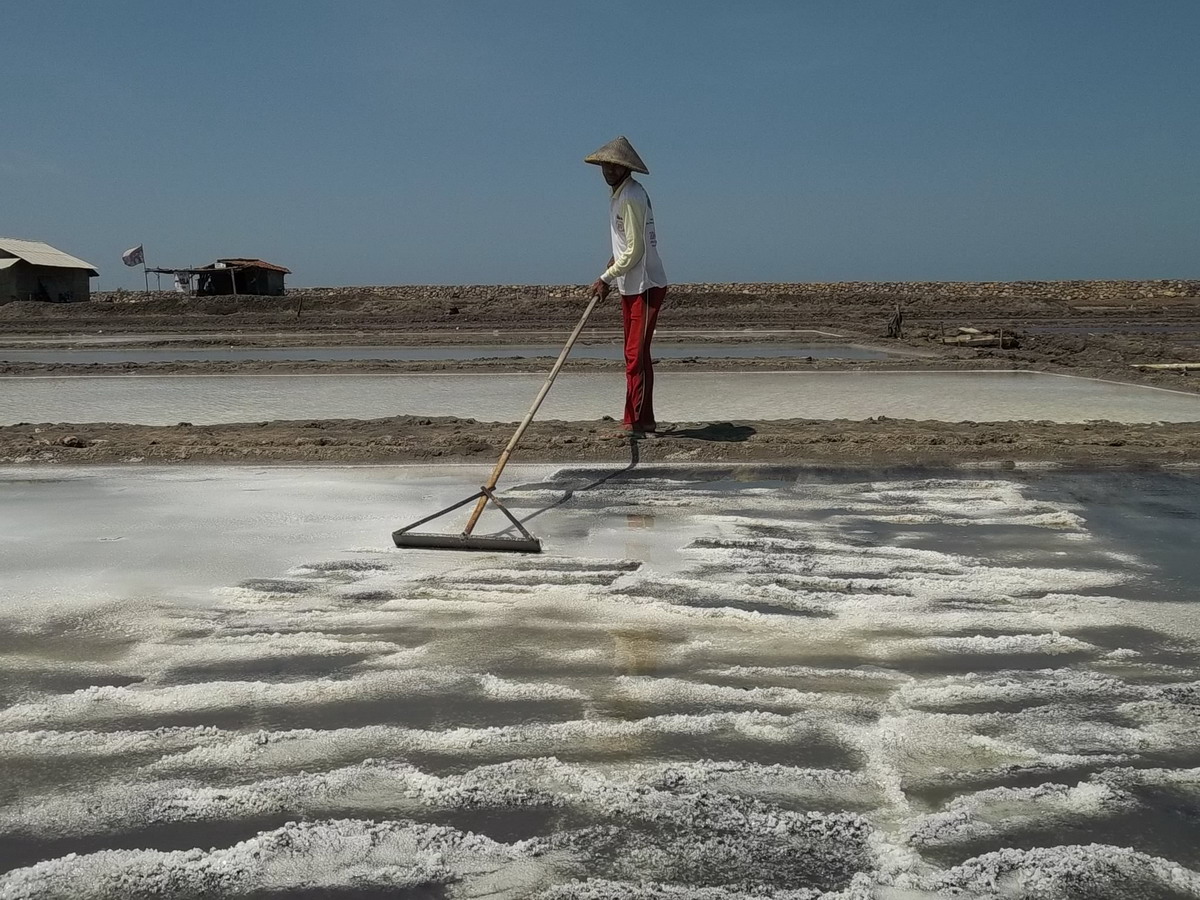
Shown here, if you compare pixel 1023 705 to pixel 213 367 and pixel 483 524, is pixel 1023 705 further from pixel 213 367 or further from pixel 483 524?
pixel 213 367

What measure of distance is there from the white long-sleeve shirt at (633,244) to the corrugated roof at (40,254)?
36.8 m

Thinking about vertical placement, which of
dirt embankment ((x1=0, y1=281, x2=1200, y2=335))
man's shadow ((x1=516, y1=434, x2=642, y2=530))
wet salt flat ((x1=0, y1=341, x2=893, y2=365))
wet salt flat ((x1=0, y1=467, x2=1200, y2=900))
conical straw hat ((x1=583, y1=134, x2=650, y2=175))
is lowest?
wet salt flat ((x1=0, y1=467, x2=1200, y2=900))

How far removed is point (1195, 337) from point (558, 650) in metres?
20.0

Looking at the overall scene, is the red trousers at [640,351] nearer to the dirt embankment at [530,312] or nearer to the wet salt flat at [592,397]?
the wet salt flat at [592,397]

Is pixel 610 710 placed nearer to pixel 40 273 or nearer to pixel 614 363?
pixel 614 363

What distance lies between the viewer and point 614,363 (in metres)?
15.0

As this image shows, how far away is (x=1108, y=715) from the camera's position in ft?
9.67

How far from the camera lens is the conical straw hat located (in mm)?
6766

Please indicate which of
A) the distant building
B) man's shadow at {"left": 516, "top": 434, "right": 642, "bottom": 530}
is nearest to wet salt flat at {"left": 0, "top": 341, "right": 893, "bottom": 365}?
man's shadow at {"left": 516, "top": 434, "right": 642, "bottom": 530}

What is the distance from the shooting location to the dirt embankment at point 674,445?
277 inches

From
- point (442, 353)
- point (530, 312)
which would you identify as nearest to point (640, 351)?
point (442, 353)

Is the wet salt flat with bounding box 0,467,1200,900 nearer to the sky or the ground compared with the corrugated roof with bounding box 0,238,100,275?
nearer to the ground

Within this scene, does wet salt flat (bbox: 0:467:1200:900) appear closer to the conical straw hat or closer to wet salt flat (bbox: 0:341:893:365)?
the conical straw hat

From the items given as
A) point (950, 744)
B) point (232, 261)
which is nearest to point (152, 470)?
Answer: point (950, 744)
